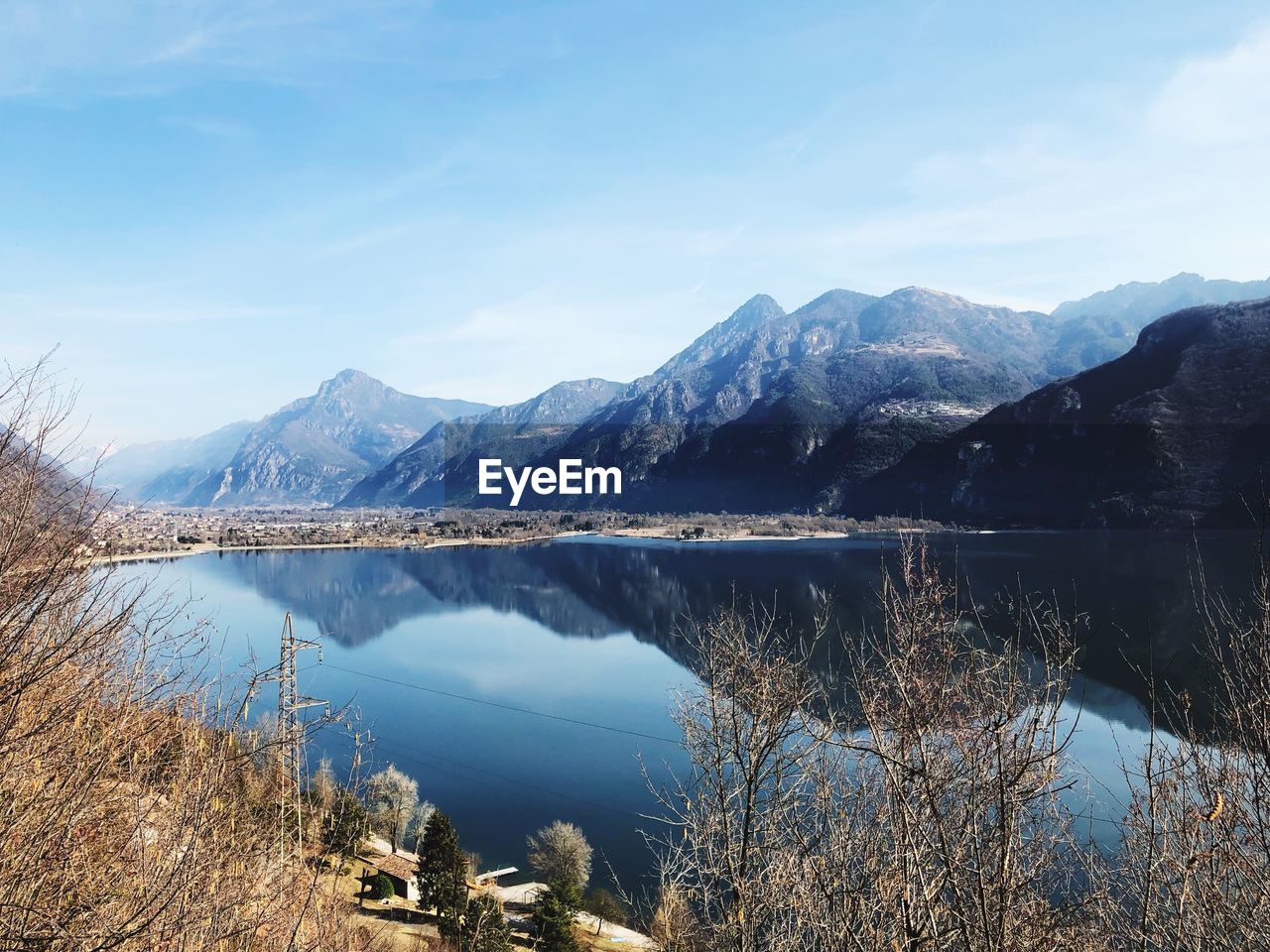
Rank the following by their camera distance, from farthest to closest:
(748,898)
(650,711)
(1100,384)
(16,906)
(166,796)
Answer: (1100,384) → (650,711) → (748,898) → (166,796) → (16,906)

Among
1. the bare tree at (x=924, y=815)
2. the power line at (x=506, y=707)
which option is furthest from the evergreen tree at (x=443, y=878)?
the power line at (x=506, y=707)

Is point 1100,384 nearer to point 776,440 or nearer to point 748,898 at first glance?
point 776,440

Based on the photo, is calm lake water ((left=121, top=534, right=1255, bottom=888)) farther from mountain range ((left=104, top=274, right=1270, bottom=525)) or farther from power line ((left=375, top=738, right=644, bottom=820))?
mountain range ((left=104, top=274, right=1270, bottom=525))

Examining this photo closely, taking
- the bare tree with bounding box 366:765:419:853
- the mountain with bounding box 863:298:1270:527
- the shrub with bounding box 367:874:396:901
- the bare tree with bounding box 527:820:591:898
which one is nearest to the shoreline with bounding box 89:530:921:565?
the mountain with bounding box 863:298:1270:527

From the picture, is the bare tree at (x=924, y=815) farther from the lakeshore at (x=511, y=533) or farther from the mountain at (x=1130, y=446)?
the lakeshore at (x=511, y=533)

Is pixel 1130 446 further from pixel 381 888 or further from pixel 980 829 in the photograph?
pixel 980 829

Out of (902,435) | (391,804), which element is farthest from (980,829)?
(902,435)

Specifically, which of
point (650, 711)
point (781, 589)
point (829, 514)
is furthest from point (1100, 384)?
point (650, 711)
